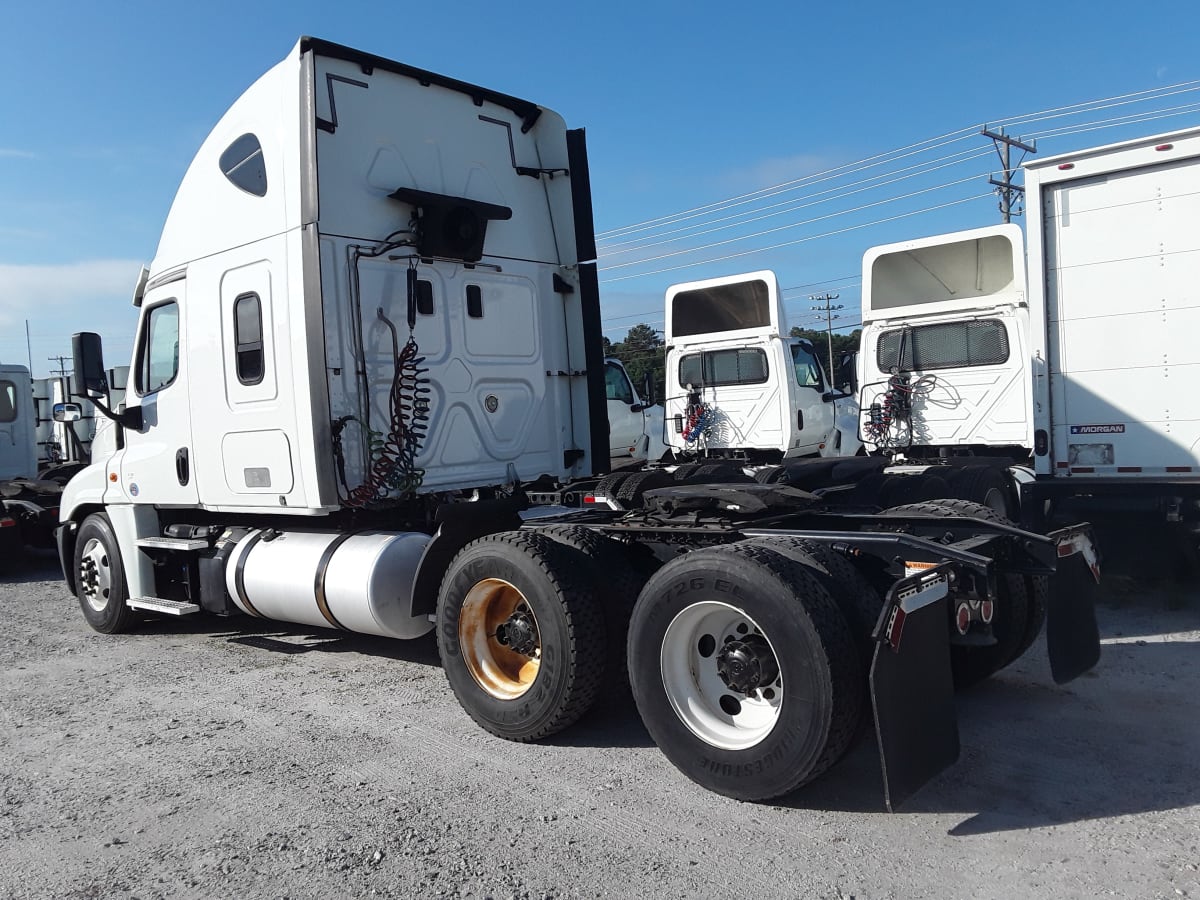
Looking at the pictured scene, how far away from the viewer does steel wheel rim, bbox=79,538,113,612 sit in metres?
7.86

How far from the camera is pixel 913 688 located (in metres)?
3.60

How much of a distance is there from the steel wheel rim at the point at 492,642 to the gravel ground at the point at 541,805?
1.02ft

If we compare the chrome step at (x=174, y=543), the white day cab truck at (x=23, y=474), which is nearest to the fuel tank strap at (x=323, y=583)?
the chrome step at (x=174, y=543)

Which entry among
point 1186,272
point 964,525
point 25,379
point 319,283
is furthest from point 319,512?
point 25,379

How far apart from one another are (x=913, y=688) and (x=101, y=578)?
682cm

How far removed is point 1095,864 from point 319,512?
15.1 feet

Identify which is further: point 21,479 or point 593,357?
point 21,479

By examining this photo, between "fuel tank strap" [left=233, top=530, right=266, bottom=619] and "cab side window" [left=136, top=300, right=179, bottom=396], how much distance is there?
54.1 inches

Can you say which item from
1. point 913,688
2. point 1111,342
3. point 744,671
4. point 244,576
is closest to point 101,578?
point 244,576

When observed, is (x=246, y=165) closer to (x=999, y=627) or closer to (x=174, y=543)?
(x=174, y=543)

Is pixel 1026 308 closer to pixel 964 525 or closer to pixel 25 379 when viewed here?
pixel 964 525

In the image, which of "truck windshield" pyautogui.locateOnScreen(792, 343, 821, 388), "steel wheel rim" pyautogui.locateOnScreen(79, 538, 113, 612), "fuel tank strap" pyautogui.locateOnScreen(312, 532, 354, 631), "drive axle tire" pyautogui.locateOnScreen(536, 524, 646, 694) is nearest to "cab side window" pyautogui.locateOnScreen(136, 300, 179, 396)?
"steel wheel rim" pyautogui.locateOnScreen(79, 538, 113, 612)

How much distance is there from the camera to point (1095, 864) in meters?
3.34

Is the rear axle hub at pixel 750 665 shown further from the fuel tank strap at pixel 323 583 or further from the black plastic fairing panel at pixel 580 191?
the black plastic fairing panel at pixel 580 191
